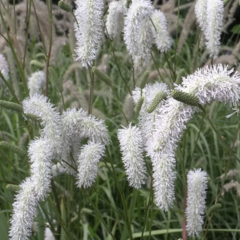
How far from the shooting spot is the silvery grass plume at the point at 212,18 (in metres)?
1.83

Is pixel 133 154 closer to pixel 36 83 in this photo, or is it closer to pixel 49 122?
pixel 49 122

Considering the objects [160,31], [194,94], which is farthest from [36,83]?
[194,94]

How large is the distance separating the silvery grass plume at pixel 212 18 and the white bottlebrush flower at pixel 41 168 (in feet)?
2.55

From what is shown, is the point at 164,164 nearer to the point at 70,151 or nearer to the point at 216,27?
the point at 70,151

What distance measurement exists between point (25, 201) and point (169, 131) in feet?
2.11

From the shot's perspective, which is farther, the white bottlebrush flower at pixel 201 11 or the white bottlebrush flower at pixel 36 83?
the white bottlebrush flower at pixel 36 83

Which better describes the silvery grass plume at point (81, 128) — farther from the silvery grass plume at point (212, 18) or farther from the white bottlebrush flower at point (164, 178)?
the silvery grass plume at point (212, 18)

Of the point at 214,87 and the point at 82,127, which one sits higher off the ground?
the point at 82,127

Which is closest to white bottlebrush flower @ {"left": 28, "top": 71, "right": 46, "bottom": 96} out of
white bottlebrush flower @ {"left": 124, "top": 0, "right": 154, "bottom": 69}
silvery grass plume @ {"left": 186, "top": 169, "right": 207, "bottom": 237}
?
white bottlebrush flower @ {"left": 124, "top": 0, "right": 154, "bottom": 69}

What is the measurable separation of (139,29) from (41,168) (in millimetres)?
685

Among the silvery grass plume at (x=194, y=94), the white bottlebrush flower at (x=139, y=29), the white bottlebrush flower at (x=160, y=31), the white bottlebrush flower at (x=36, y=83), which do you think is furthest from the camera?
the white bottlebrush flower at (x=36, y=83)

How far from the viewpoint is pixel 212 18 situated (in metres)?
1.84

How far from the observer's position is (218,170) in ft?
10.6

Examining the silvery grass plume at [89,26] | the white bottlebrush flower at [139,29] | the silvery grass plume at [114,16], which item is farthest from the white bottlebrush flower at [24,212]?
the silvery grass plume at [114,16]
